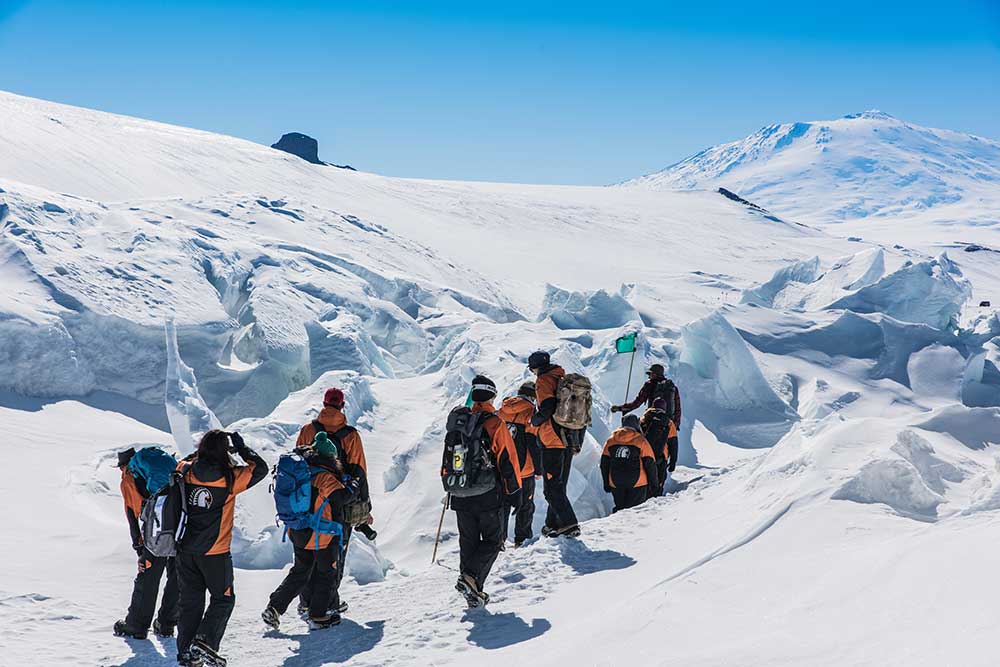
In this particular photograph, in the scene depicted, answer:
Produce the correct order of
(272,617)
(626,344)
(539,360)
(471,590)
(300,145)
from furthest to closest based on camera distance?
→ (300,145), (626,344), (539,360), (272,617), (471,590)

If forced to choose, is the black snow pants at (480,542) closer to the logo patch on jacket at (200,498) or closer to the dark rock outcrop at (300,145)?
the logo patch on jacket at (200,498)

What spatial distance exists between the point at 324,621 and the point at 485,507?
52.2 inches

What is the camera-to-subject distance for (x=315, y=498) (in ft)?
18.0

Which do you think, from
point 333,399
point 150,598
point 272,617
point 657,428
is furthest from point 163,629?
point 657,428

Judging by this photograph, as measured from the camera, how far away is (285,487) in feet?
17.7

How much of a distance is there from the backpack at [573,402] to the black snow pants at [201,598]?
2799 mm

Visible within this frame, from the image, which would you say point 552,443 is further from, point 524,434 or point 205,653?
point 205,653

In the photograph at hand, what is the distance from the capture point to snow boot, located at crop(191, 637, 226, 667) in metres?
4.91

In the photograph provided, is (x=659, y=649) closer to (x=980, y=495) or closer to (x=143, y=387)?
(x=980, y=495)

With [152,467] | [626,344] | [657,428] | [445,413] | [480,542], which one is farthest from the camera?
[445,413]

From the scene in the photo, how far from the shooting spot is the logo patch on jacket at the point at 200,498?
15.6 ft

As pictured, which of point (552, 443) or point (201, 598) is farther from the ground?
point (552, 443)

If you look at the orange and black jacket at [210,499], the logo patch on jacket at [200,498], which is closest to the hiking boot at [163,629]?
the orange and black jacket at [210,499]

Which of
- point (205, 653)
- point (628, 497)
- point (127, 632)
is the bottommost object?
point (127, 632)
